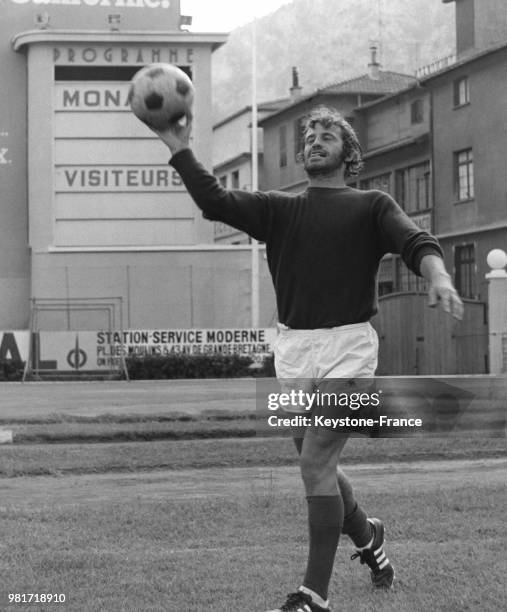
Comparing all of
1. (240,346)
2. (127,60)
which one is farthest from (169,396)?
(127,60)

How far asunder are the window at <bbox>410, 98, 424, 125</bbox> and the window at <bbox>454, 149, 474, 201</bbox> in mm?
9145

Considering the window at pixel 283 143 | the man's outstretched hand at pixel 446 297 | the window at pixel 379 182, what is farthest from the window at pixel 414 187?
the man's outstretched hand at pixel 446 297

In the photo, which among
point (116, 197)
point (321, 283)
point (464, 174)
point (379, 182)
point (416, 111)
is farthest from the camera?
point (379, 182)

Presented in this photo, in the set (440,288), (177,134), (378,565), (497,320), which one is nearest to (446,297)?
(440,288)

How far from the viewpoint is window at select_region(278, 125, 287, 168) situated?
216 ft

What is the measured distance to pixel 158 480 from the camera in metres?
11.8

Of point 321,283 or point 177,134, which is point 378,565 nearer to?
point 321,283

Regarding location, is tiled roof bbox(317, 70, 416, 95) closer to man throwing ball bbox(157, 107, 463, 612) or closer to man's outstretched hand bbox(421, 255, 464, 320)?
man throwing ball bbox(157, 107, 463, 612)

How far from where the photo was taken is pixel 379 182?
58.2 m

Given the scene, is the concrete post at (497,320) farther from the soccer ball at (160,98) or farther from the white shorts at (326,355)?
the soccer ball at (160,98)

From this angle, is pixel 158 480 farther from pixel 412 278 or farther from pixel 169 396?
pixel 412 278

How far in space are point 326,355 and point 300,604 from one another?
1.09 metres

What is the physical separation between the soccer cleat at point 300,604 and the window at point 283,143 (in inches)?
2370

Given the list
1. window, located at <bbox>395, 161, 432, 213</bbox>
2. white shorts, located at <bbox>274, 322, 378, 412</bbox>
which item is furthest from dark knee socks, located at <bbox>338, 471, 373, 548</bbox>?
window, located at <bbox>395, 161, 432, 213</bbox>
